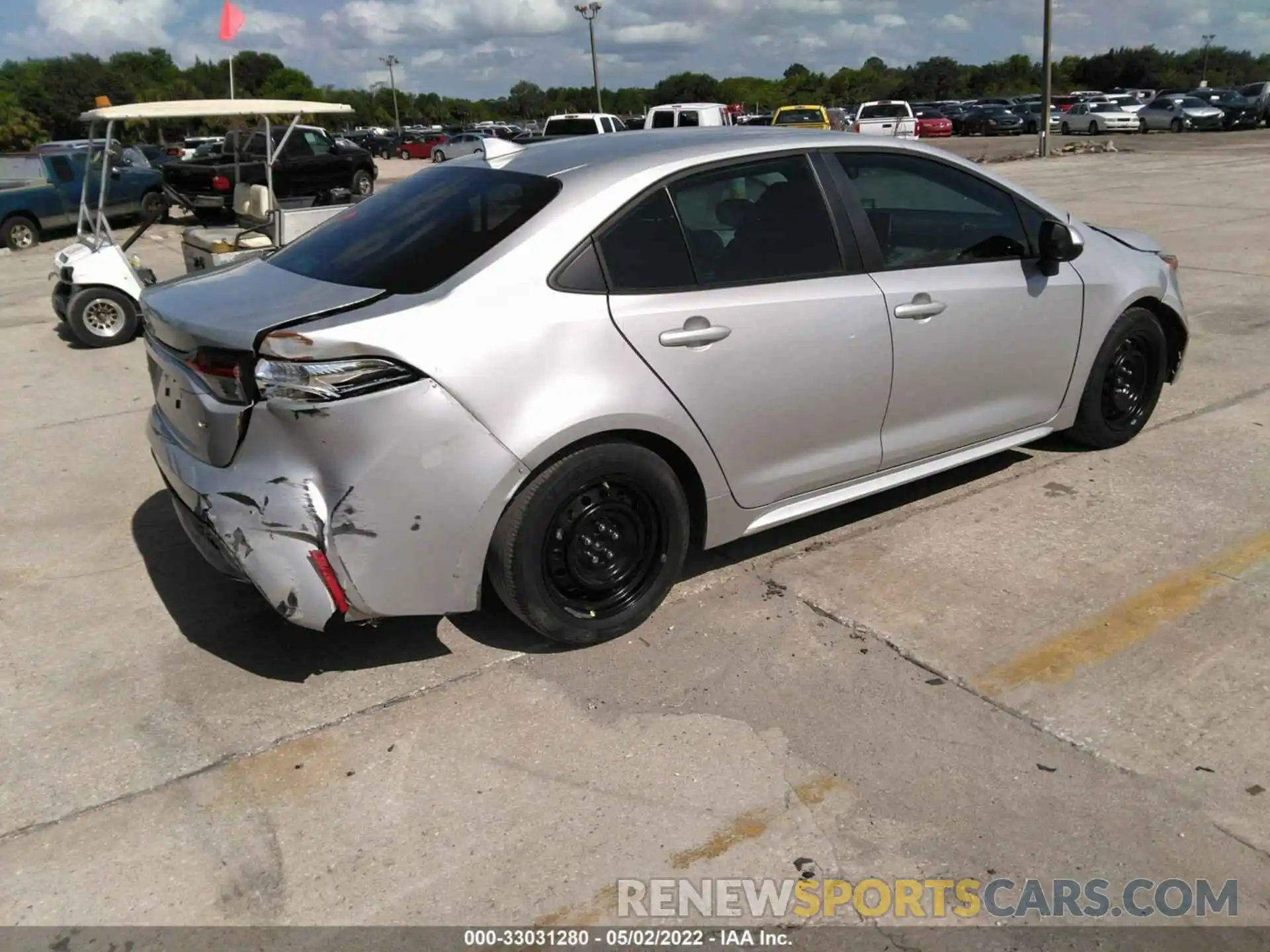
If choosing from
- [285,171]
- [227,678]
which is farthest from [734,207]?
[285,171]

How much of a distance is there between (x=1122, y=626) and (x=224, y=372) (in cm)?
314

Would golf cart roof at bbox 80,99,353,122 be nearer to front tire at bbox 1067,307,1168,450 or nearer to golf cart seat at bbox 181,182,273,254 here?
golf cart seat at bbox 181,182,273,254

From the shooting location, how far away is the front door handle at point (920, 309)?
13.2 ft

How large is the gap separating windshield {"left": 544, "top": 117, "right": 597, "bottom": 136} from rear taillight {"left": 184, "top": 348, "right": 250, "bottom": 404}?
2159 centimetres

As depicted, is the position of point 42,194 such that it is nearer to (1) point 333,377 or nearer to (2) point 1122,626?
(1) point 333,377

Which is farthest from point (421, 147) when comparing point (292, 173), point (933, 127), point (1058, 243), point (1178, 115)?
point (1058, 243)

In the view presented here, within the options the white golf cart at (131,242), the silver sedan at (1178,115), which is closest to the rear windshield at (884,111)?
the silver sedan at (1178,115)

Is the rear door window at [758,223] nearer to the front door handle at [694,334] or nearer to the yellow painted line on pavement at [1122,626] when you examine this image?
the front door handle at [694,334]

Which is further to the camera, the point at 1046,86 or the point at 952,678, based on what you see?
the point at 1046,86

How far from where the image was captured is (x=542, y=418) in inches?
125

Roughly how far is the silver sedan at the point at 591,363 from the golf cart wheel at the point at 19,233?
1548 centimetres

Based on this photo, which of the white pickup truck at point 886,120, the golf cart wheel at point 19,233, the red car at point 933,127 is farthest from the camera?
the red car at point 933,127

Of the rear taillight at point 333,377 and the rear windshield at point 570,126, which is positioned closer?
the rear taillight at point 333,377

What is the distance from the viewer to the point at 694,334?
350cm
